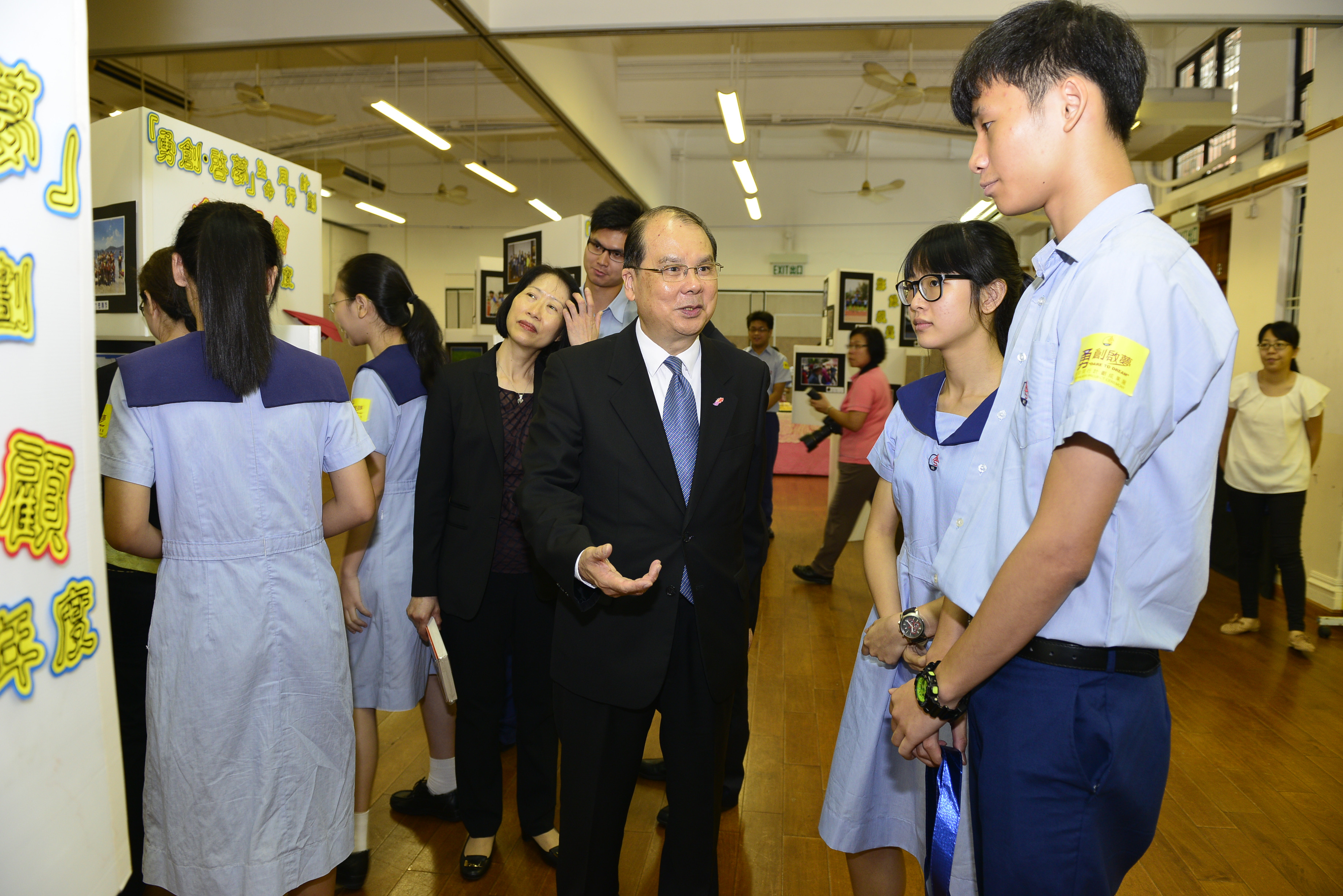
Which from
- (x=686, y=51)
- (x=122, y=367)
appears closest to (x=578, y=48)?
(x=686, y=51)

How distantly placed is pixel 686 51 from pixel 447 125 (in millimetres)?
3243

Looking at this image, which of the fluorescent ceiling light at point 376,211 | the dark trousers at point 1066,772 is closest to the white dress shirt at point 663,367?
the dark trousers at point 1066,772

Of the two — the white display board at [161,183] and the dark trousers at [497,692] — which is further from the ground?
the white display board at [161,183]

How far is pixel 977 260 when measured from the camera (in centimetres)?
162

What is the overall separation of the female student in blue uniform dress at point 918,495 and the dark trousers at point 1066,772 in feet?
1.62

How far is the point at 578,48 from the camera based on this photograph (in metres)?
7.94

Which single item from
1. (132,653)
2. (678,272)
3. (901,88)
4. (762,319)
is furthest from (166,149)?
(901,88)

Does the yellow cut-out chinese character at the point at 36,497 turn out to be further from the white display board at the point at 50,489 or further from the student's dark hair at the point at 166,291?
the student's dark hair at the point at 166,291

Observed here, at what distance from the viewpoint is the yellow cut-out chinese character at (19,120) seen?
2.79 feet

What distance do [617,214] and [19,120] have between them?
2.13m

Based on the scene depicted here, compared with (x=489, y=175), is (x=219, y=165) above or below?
below

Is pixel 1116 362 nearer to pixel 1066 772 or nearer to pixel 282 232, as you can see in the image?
pixel 1066 772

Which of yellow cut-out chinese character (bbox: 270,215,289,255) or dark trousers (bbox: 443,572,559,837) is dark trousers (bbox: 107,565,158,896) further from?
yellow cut-out chinese character (bbox: 270,215,289,255)

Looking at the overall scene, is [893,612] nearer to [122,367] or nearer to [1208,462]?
[1208,462]
